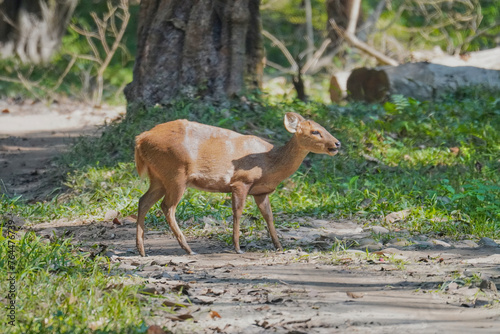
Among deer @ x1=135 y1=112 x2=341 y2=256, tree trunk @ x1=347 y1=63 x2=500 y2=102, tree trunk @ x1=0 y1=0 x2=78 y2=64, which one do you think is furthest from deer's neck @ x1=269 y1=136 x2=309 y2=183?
tree trunk @ x1=0 y1=0 x2=78 y2=64

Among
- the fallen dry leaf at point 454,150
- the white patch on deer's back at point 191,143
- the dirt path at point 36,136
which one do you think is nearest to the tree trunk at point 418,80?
the fallen dry leaf at point 454,150

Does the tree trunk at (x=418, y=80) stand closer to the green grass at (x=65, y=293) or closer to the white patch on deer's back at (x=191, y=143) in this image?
the white patch on deer's back at (x=191, y=143)

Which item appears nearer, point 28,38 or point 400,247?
point 400,247

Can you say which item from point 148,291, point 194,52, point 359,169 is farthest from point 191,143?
point 194,52

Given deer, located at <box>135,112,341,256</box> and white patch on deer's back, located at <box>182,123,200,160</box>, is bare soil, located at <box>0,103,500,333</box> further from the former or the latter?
white patch on deer's back, located at <box>182,123,200,160</box>

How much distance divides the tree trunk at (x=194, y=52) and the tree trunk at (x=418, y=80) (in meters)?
3.27

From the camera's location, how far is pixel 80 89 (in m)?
15.9

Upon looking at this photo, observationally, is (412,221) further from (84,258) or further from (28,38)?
(28,38)

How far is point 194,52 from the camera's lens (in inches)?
376

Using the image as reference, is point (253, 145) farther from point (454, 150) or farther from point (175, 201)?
point (454, 150)

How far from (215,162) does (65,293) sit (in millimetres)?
2006

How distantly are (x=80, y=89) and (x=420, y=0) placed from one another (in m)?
9.34

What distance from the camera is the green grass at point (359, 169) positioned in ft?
22.7

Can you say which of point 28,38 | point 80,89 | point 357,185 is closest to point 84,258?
point 357,185
